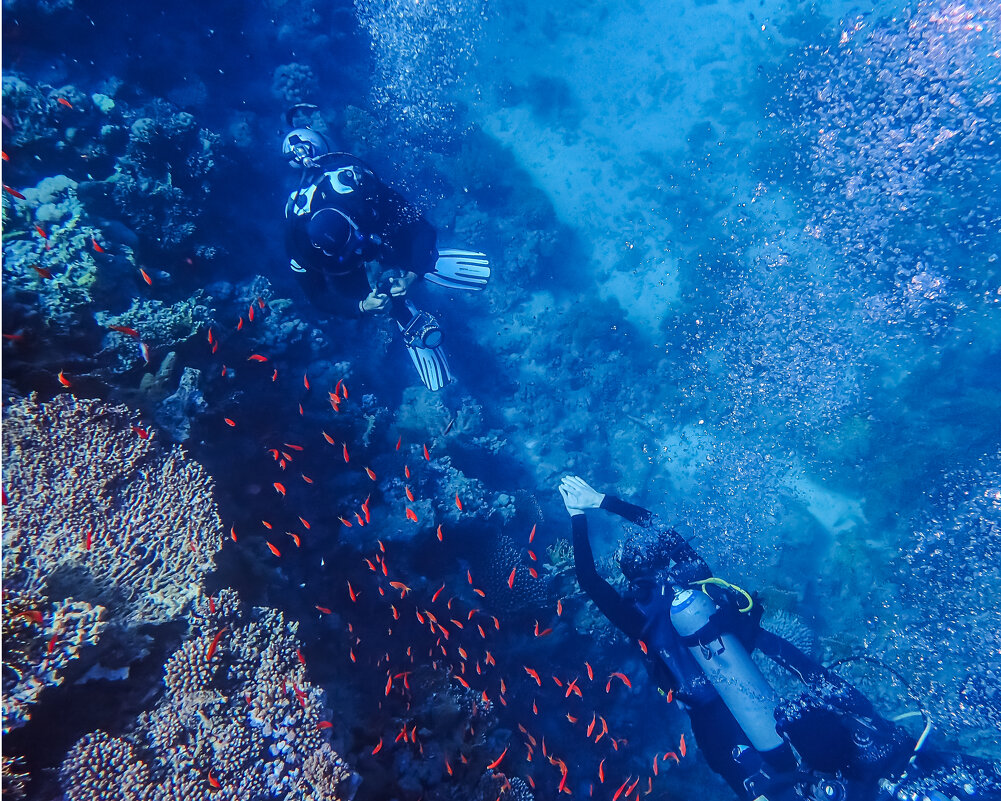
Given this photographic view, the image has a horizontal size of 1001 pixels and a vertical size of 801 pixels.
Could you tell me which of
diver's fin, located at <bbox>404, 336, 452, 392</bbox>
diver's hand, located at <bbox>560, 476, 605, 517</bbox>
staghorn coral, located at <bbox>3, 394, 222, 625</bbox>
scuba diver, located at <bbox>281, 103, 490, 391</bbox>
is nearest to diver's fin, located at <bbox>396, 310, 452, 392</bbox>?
diver's fin, located at <bbox>404, 336, 452, 392</bbox>

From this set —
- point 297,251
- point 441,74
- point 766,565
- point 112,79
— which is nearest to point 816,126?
point 441,74

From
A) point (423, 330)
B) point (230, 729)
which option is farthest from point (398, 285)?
point (230, 729)

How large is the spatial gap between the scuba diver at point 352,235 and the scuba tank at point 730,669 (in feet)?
16.9

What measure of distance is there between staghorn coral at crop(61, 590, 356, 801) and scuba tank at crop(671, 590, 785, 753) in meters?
3.87

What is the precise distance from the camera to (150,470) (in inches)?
164

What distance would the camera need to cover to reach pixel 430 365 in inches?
314

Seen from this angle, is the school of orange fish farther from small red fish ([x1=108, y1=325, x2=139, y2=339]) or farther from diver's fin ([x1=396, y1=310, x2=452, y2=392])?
diver's fin ([x1=396, y1=310, x2=452, y2=392])

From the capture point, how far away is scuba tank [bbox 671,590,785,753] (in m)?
5.36

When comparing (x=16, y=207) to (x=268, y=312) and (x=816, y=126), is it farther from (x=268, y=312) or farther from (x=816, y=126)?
(x=816, y=126)

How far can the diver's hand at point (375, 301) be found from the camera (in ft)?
20.3

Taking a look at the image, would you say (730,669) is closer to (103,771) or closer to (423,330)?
(103,771)

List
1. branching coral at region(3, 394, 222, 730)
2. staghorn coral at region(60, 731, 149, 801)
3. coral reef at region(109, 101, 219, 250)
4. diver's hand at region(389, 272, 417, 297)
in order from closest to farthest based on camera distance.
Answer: staghorn coral at region(60, 731, 149, 801) → branching coral at region(3, 394, 222, 730) → diver's hand at region(389, 272, 417, 297) → coral reef at region(109, 101, 219, 250)

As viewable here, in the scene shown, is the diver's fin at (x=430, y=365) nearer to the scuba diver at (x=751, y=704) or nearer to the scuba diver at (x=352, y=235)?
the scuba diver at (x=352, y=235)

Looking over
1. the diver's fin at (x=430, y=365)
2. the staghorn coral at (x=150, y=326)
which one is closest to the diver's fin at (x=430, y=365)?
the diver's fin at (x=430, y=365)
